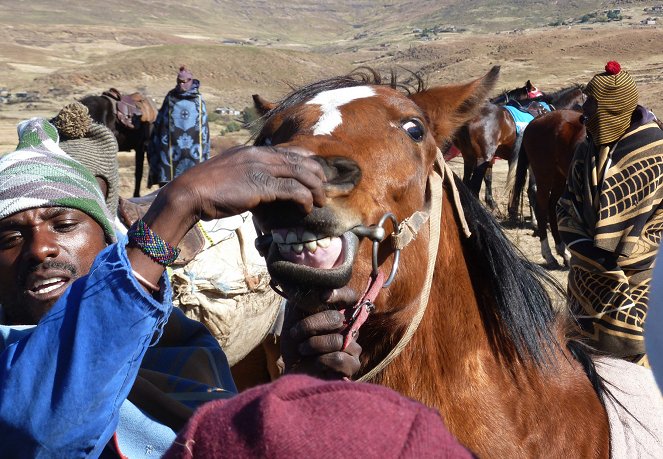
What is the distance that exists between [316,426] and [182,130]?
31.5ft

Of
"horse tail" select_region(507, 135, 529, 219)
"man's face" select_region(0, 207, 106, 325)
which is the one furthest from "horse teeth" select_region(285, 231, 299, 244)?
"horse tail" select_region(507, 135, 529, 219)

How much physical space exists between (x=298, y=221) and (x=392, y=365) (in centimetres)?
67

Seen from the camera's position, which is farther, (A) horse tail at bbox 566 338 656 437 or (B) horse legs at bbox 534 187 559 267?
(B) horse legs at bbox 534 187 559 267

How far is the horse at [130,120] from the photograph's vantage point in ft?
37.0

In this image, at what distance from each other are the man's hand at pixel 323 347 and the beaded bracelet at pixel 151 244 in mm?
537

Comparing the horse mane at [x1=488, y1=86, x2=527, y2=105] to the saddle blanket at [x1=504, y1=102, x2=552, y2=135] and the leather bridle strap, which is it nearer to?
the saddle blanket at [x1=504, y1=102, x2=552, y2=135]

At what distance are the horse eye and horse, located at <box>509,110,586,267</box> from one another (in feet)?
25.4

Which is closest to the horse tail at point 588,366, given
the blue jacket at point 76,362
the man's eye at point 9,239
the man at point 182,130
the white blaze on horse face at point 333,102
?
the white blaze on horse face at point 333,102

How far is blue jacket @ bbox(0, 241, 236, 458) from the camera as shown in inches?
55.2

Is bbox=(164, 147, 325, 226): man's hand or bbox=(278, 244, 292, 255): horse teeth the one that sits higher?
bbox=(164, 147, 325, 226): man's hand

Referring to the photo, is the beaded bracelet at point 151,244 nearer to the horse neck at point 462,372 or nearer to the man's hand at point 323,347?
the man's hand at point 323,347

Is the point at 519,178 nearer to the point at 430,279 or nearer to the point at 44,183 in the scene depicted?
the point at 430,279

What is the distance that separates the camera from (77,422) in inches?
56.2

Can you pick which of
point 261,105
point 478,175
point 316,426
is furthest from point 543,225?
point 316,426
